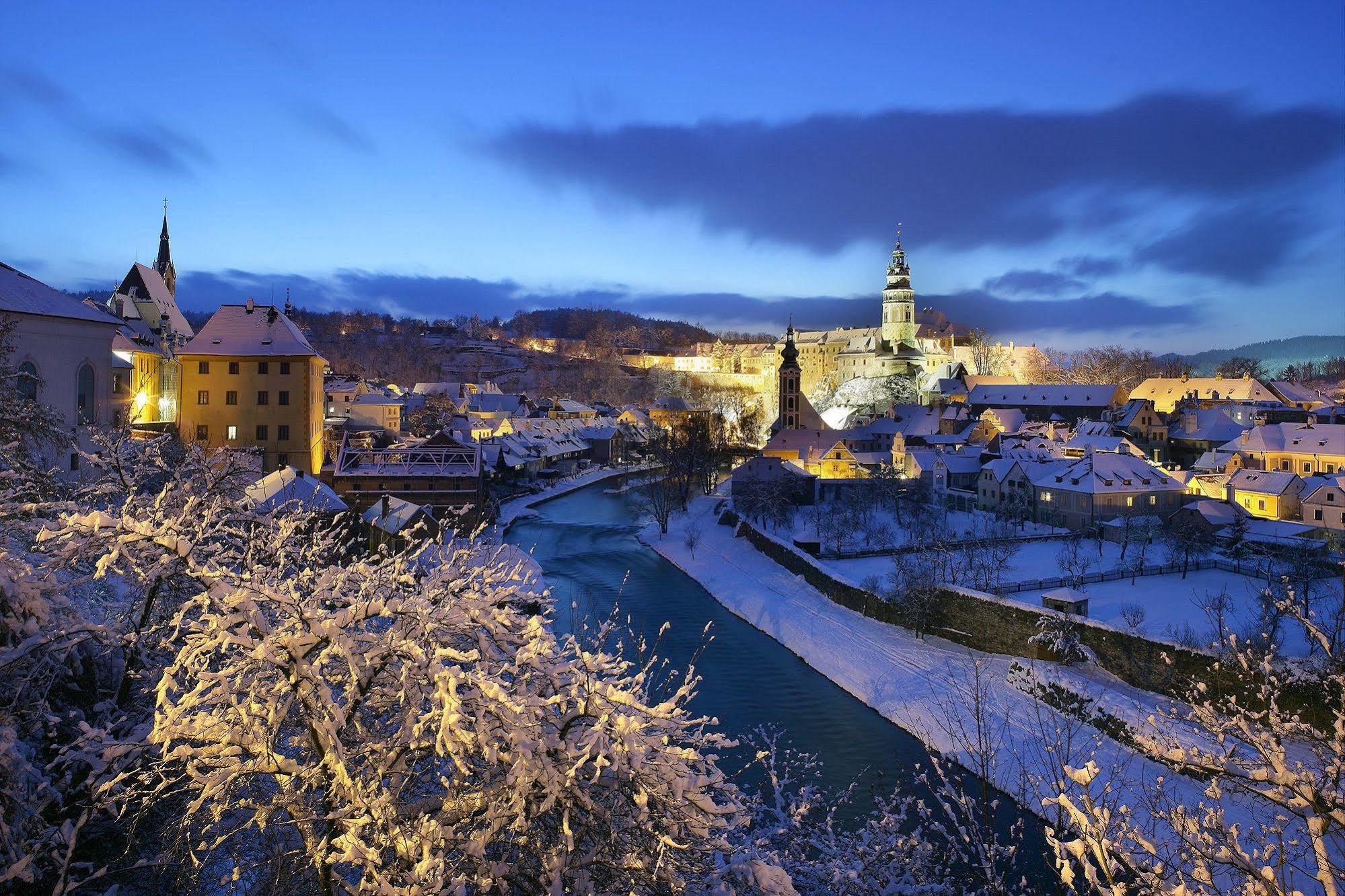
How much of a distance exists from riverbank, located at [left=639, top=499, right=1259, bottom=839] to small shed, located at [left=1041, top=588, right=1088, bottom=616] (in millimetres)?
1486

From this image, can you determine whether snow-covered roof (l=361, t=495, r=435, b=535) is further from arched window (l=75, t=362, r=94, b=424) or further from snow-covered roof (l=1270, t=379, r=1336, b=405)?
snow-covered roof (l=1270, t=379, r=1336, b=405)

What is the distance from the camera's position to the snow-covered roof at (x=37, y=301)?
1652 centimetres

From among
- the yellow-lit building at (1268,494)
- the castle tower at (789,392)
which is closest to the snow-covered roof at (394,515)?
the yellow-lit building at (1268,494)

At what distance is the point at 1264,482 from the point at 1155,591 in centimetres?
1324

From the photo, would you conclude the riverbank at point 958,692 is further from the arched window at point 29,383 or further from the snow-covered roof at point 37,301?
the snow-covered roof at point 37,301

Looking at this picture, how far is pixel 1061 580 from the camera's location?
20328 millimetres

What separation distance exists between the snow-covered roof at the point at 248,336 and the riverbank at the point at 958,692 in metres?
15.5

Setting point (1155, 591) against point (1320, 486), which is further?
point (1320, 486)

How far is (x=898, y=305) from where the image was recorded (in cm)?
7438

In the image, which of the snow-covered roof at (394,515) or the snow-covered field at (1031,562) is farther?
the snow-covered field at (1031,562)

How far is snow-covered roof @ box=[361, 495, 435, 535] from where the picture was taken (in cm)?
2030

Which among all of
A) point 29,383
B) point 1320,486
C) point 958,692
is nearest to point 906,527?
point 1320,486

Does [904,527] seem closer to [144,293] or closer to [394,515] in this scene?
[394,515]

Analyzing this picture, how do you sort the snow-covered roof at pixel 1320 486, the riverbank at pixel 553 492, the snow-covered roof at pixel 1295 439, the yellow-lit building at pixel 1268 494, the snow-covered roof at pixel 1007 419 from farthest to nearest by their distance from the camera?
the snow-covered roof at pixel 1007 419 < the snow-covered roof at pixel 1295 439 < the riverbank at pixel 553 492 < the yellow-lit building at pixel 1268 494 < the snow-covered roof at pixel 1320 486
